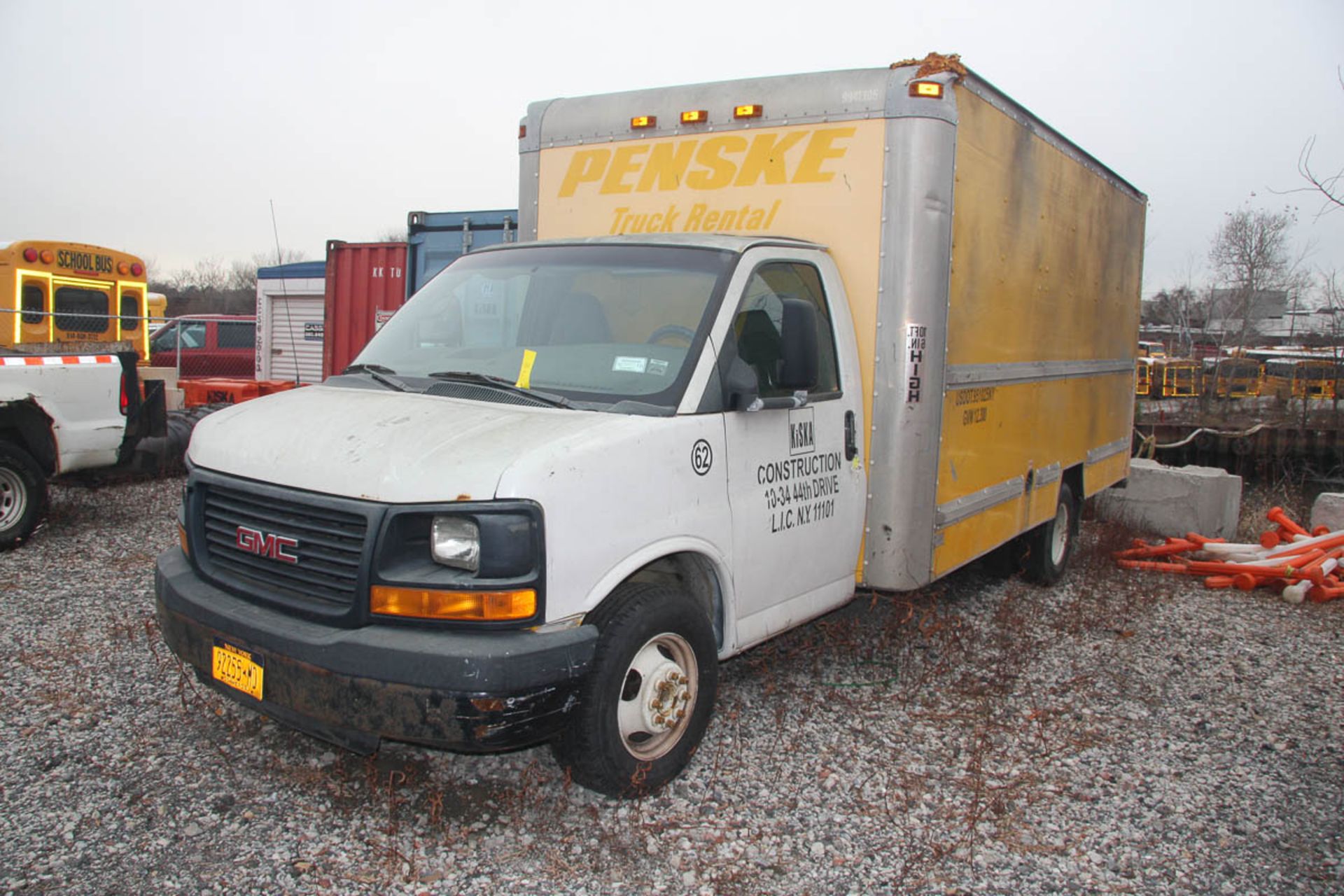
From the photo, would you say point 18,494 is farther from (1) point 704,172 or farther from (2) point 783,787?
(2) point 783,787

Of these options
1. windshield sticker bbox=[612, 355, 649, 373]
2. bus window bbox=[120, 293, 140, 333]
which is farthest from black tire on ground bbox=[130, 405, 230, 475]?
windshield sticker bbox=[612, 355, 649, 373]

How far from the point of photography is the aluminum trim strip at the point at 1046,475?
253 inches

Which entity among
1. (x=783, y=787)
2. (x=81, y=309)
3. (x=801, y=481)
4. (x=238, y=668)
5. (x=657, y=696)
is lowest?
(x=783, y=787)

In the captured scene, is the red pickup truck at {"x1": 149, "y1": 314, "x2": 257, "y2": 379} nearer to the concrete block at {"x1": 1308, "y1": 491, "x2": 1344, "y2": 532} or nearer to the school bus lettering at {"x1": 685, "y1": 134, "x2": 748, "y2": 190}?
the school bus lettering at {"x1": 685, "y1": 134, "x2": 748, "y2": 190}

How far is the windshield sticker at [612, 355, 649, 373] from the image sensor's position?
12.6ft

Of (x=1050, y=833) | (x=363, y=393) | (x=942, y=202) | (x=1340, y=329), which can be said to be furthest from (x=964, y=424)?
(x=1340, y=329)

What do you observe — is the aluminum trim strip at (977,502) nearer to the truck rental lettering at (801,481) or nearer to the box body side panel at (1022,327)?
the box body side panel at (1022,327)

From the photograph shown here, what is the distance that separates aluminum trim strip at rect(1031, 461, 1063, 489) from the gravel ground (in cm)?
111

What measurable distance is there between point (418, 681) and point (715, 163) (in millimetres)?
3184

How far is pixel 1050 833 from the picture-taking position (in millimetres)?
3674

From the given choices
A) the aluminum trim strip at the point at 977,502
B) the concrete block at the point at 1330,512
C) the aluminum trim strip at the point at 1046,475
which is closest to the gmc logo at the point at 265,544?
the aluminum trim strip at the point at 977,502

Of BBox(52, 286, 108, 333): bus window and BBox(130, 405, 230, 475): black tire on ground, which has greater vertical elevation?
BBox(52, 286, 108, 333): bus window

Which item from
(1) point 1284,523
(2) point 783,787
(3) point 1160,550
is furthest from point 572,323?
(1) point 1284,523

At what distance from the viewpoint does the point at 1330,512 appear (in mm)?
9250
